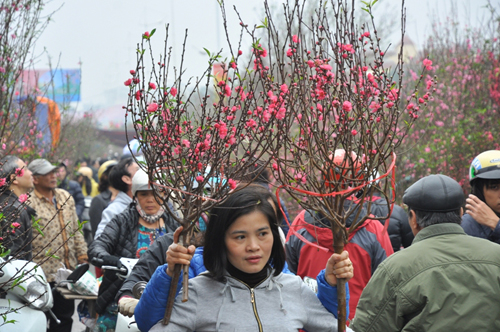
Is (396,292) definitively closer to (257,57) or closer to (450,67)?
(257,57)

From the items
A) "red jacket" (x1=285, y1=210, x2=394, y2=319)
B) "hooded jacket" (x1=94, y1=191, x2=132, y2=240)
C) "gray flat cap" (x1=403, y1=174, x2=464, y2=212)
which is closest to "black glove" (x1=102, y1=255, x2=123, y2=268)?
"hooded jacket" (x1=94, y1=191, x2=132, y2=240)

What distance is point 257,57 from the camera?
131 inches

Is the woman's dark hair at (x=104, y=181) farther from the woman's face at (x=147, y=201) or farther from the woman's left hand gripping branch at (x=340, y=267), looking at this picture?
the woman's left hand gripping branch at (x=340, y=267)

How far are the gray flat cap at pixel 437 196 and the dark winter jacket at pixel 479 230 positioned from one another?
1.34 m

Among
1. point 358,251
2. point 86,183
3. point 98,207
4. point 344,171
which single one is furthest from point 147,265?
point 86,183

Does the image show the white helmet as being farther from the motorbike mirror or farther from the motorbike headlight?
the motorbike headlight

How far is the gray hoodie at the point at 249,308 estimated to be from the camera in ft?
9.87

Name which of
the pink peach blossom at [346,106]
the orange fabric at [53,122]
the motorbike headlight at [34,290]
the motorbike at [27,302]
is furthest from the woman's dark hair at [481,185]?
the orange fabric at [53,122]

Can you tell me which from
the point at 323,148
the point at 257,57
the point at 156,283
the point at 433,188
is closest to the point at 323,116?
the point at 323,148

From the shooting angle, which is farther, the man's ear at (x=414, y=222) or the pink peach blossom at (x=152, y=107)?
the man's ear at (x=414, y=222)

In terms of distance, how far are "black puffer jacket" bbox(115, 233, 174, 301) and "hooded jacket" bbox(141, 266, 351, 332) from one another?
117 centimetres

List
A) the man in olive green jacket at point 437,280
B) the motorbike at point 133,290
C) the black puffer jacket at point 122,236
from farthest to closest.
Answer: the black puffer jacket at point 122,236 < the motorbike at point 133,290 < the man in olive green jacket at point 437,280

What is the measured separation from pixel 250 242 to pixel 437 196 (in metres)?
1.05

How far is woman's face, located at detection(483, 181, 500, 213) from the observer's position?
15.8ft
